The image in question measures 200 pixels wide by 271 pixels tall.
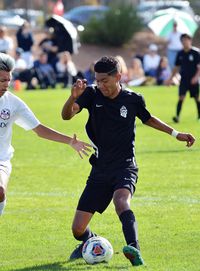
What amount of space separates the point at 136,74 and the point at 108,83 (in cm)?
2867

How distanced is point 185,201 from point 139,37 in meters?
39.4

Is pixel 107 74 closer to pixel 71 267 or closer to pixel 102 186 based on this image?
pixel 102 186

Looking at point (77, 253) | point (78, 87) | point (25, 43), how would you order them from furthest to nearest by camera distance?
point (25, 43)
point (77, 253)
point (78, 87)

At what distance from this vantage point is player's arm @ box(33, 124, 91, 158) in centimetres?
840

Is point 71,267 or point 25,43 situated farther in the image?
point 25,43

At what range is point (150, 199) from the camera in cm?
1208

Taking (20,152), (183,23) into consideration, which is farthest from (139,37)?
(20,152)

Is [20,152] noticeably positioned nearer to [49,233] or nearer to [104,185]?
[49,233]

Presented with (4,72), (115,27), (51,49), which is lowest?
(115,27)

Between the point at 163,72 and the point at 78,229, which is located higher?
the point at 78,229

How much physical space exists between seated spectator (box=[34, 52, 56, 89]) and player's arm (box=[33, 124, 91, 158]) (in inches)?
1043

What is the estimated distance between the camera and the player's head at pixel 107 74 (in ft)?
27.5

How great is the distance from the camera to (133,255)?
26.0 ft

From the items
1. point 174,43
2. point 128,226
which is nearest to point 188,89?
point 174,43
